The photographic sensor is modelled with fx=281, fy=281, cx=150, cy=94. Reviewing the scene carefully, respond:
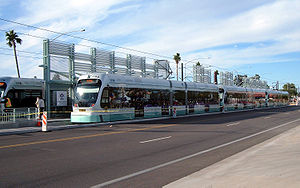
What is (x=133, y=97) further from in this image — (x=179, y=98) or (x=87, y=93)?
(x=179, y=98)

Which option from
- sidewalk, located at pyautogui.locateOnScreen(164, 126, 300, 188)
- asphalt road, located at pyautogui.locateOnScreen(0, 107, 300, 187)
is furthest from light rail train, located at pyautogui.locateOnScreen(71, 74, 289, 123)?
sidewalk, located at pyautogui.locateOnScreen(164, 126, 300, 188)

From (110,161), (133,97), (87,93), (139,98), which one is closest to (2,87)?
(87,93)

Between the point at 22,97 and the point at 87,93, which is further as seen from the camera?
the point at 22,97

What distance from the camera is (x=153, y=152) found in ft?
31.2

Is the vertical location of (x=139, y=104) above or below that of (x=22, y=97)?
below

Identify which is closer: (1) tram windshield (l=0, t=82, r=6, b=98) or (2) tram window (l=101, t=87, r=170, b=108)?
Answer: (2) tram window (l=101, t=87, r=170, b=108)

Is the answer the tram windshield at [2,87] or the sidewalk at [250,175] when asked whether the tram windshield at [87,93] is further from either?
the sidewalk at [250,175]

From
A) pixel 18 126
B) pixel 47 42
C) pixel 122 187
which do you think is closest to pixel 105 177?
pixel 122 187

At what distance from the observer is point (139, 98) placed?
24484mm

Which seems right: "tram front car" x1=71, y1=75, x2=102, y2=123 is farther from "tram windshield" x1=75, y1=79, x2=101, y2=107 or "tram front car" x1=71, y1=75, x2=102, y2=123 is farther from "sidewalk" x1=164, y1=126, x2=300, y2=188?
"sidewalk" x1=164, y1=126, x2=300, y2=188

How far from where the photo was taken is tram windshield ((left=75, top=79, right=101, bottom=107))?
66.8 ft

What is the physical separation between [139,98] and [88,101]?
17.8ft

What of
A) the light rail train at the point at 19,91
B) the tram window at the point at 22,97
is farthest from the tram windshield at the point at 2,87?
the tram window at the point at 22,97

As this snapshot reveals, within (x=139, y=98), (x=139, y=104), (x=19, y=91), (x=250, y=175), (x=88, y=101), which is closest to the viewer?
(x=250, y=175)
